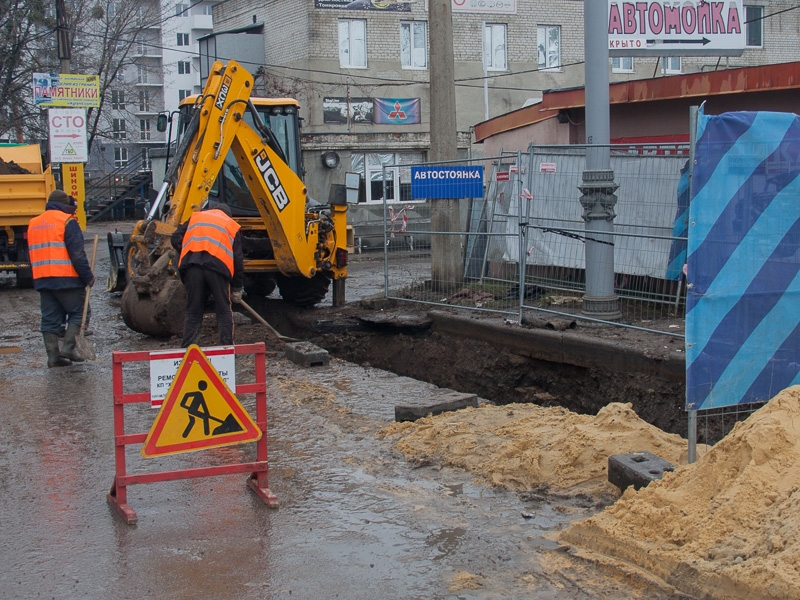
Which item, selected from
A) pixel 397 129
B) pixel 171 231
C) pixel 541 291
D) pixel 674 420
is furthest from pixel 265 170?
pixel 397 129

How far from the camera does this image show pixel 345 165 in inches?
1171

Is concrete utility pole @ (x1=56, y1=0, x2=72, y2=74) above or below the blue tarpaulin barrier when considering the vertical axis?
above

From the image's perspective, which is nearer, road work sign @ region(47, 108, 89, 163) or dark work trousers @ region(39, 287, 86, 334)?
dark work trousers @ region(39, 287, 86, 334)

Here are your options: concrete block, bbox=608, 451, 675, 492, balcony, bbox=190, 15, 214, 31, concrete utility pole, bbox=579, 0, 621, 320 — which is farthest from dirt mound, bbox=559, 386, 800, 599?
balcony, bbox=190, 15, 214, 31

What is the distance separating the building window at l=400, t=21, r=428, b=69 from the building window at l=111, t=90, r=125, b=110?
13.5 meters

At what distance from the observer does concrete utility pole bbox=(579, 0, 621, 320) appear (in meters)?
9.43

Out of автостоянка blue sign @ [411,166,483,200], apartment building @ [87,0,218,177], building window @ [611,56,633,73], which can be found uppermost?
apartment building @ [87,0,218,177]

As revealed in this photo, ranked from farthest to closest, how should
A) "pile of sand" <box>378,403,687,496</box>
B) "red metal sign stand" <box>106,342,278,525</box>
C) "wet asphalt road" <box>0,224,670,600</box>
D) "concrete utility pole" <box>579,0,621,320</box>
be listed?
"concrete utility pole" <box>579,0,621,320</box> → "pile of sand" <box>378,403,687,496</box> → "red metal sign stand" <box>106,342,278,525</box> → "wet asphalt road" <box>0,224,670,600</box>

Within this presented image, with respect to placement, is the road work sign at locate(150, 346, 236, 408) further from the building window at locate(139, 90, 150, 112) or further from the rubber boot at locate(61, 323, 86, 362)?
the building window at locate(139, 90, 150, 112)

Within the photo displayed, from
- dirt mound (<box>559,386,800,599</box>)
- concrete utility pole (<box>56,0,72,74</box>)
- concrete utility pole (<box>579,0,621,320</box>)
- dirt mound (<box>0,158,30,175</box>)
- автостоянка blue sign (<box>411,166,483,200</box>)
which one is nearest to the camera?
dirt mound (<box>559,386,800,599</box>)

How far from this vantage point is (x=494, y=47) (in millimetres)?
33031

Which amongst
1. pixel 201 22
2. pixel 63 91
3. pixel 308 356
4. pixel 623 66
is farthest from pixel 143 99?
pixel 308 356

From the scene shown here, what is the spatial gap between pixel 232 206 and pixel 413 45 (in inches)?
833

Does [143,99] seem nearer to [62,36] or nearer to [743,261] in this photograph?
[62,36]
